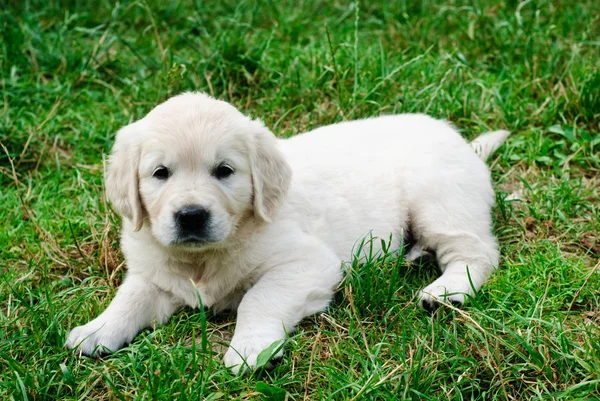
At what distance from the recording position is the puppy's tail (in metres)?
4.97

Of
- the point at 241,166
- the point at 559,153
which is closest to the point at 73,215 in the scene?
the point at 241,166

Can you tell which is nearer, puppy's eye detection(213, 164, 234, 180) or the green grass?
the green grass

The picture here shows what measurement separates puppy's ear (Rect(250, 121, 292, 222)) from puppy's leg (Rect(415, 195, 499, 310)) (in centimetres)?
91

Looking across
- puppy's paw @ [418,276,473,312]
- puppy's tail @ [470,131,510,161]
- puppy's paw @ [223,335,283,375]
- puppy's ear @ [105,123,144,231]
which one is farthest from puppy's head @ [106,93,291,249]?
puppy's tail @ [470,131,510,161]

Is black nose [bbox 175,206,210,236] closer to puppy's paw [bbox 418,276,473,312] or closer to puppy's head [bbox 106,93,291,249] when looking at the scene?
puppy's head [bbox 106,93,291,249]

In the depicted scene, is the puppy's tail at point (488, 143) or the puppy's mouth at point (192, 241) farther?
the puppy's tail at point (488, 143)

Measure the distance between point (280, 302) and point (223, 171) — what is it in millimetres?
680

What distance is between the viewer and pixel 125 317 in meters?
3.60

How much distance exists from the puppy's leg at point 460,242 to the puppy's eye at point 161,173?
4.75 ft

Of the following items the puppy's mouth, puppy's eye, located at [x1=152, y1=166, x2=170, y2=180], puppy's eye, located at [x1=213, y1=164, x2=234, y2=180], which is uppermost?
puppy's eye, located at [x1=152, y1=166, x2=170, y2=180]

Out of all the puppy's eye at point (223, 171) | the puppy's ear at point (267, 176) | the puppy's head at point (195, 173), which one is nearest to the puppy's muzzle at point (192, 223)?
the puppy's head at point (195, 173)

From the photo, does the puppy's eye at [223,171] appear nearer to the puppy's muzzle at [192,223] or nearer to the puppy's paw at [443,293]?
the puppy's muzzle at [192,223]

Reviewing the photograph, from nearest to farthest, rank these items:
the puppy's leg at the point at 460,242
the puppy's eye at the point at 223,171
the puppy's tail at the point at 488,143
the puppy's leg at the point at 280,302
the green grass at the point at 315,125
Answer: the green grass at the point at 315,125, the puppy's leg at the point at 280,302, the puppy's eye at the point at 223,171, the puppy's leg at the point at 460,242, the puppy's tail at the point at 488,143

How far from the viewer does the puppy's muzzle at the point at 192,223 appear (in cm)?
334
